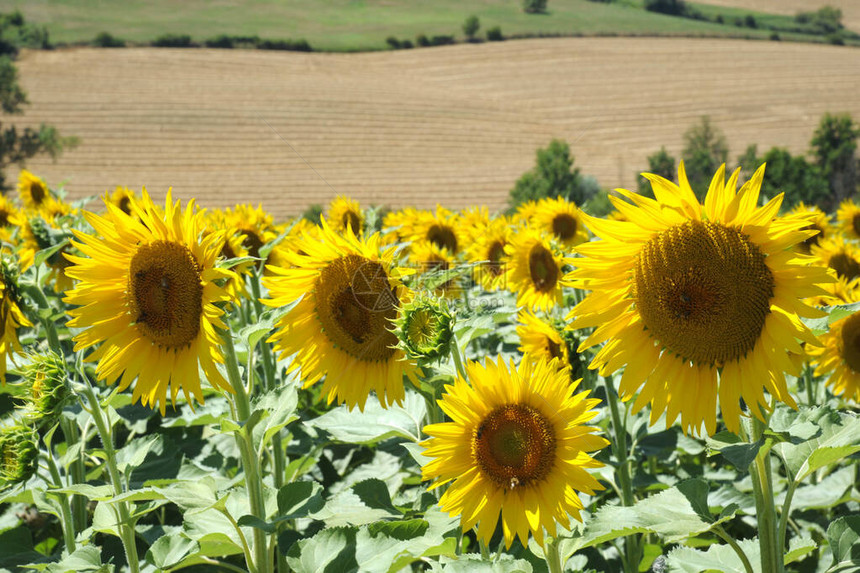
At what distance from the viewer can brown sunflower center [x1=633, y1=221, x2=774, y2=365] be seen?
2053mm

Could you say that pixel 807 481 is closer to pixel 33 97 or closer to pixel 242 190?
pixel 242 190

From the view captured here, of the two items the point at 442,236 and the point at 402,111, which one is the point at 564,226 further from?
the point at 402,111

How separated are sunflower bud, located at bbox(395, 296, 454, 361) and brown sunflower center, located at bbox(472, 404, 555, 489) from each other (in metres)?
0.29

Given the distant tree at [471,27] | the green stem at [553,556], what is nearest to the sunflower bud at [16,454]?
the green stem at [553,556]

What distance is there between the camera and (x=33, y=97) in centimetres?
4997

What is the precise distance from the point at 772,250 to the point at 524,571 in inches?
46.7

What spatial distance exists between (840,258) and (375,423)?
3418mm

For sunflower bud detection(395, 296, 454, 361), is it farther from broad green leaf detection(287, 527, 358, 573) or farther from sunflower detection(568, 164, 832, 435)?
broad green leaf detection(287, 527, 358, 573)

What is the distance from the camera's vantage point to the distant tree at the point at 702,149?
1834 inches

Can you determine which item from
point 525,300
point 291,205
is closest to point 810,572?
point 525,300

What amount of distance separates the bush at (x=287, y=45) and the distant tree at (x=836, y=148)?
45.8 m

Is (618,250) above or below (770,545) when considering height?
above

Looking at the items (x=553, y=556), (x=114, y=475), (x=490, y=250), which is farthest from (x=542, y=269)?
(x=114, y=475)

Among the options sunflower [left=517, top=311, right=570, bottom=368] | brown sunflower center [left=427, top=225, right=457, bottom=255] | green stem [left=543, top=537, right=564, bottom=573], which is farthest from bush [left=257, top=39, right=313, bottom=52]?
green stem [left=543, top=537, right=564, bottom=573]
